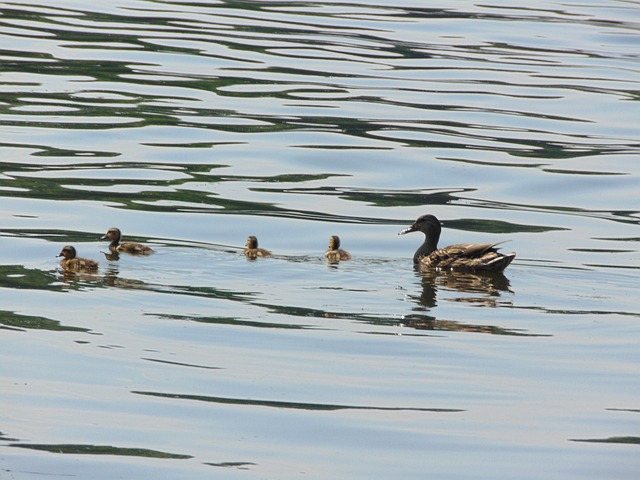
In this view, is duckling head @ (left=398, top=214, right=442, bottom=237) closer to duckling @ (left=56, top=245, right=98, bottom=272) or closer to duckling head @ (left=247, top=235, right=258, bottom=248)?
duckling head @ (left=247, top=235, right=258, bottom=248)

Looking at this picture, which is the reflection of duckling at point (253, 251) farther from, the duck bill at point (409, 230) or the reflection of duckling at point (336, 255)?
the duck bill at point (409, 230)

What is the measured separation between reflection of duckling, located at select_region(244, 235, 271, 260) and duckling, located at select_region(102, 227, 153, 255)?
39.6 inches

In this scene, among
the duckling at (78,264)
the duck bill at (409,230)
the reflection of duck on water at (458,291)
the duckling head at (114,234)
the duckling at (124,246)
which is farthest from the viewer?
the duck bill at (409,230)

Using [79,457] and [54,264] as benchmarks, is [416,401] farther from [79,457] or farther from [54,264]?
[54,264]

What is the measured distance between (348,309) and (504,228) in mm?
5269

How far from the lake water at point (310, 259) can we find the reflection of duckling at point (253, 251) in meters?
0.23

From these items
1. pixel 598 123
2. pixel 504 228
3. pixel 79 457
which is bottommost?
pixel 79 457

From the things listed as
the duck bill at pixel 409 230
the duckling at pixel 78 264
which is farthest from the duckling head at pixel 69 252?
the duck bill at pixel 409 230

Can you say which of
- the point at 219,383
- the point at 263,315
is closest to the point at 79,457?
the point at 219,383

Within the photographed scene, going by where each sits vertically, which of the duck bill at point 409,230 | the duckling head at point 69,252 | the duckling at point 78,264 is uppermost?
the duck bill at point 409,230

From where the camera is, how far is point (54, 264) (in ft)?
45.2

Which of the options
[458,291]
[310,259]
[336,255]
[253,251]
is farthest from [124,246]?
[458,291]

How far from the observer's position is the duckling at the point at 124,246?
46.1 ft

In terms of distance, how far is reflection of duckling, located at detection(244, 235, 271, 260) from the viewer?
1423 centimetres
